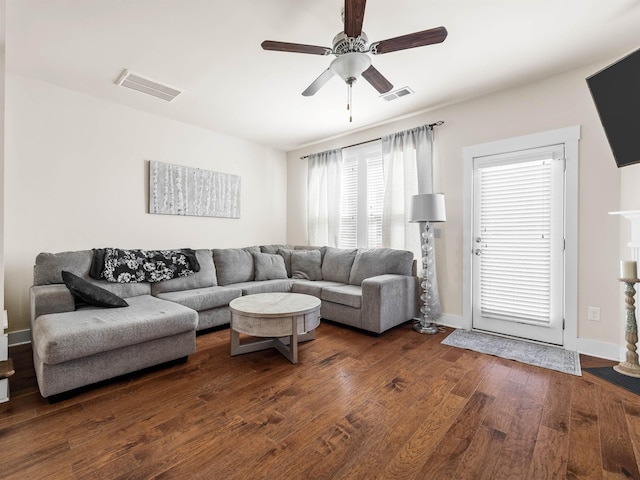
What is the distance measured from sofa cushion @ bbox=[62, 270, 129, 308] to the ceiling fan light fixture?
2.62 meters

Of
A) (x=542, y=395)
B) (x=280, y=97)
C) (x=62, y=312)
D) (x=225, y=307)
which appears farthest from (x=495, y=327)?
(x=62, y=312)

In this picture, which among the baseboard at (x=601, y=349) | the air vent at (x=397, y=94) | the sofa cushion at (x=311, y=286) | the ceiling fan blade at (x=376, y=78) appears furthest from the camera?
A: the sofa cushion at (x=311, y=286)

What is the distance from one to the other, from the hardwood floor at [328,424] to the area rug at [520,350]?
0.45 feet

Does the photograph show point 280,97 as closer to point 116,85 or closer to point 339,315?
point 116,85

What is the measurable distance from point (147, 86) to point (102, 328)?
8.22 feet

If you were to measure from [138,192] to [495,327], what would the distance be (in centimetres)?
455

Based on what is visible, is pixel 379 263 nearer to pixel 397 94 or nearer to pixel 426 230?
pixel 426 230

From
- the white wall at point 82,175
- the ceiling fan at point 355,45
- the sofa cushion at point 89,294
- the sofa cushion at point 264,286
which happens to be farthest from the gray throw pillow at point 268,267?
the ceiling fan at point 355,45

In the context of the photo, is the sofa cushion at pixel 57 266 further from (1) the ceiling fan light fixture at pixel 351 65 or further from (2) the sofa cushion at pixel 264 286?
(1) the ceiling fan light fixture at pixel 351 65

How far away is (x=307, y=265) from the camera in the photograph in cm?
446

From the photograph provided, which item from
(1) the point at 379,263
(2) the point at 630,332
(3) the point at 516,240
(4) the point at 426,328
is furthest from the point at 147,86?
(2) the point at 630,332

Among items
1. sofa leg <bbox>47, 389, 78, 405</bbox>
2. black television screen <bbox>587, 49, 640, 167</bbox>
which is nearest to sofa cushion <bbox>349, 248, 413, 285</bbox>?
black television screen <bbox>587, 49, 640, 167</bbox>

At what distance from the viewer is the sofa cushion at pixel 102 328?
1842 millimetres

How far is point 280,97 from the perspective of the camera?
3.36 m
